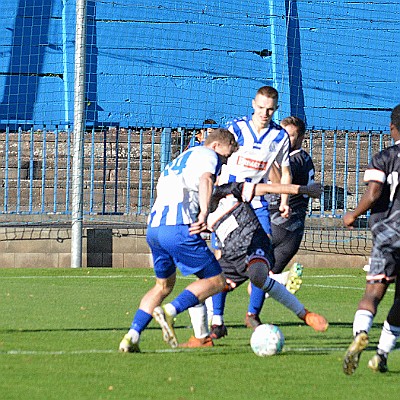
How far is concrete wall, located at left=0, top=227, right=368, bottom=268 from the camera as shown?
16156mm

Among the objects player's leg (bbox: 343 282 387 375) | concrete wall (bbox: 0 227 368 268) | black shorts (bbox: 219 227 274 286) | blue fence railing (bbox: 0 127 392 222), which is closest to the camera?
player's leg (bbox: 343 282 387 375)

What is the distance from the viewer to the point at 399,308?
22.0 feet

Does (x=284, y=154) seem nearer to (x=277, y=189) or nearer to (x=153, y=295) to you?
(x=277, y=189)

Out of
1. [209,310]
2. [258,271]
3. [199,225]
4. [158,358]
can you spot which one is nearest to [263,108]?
[258,271]

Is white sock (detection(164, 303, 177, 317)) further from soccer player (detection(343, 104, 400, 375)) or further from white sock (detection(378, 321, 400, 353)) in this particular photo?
white sock (detection(378, 321, 400, 353))

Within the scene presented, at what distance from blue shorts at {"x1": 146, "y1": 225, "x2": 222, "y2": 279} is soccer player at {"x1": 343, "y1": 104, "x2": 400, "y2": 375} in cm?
113

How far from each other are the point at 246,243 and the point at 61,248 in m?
8.01

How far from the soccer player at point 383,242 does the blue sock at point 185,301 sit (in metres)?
1.20

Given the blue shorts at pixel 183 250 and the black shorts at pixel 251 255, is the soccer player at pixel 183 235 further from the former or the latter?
the black shorts at pixel 251 255

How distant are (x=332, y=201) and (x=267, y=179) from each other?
7623 millimetres

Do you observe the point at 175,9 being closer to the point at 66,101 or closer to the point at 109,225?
the point at 66,101

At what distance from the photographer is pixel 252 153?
9.15 meters

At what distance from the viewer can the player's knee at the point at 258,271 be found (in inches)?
326

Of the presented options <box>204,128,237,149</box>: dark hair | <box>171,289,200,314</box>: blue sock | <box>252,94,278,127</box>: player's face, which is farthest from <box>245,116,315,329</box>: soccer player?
<box>171,289,200,314</box>: blue sock
